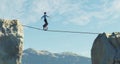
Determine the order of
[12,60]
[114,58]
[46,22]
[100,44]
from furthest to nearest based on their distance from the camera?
1. [100,44]
2. [114,58]
3. [12,60]
4. [46,22]

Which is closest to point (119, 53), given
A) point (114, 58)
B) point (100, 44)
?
point (114, 58)

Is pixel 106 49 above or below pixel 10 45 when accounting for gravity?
below

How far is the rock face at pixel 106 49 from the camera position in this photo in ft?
225

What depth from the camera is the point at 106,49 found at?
7056cm

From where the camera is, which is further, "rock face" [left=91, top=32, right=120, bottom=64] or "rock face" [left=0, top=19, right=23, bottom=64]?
"rock face" [left=91, top=32, right=120, bottom=64]

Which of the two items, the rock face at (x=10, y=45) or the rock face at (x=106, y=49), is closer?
the rock face at (x=10, y=45)

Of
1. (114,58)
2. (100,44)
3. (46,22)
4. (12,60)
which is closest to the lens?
(46,22)

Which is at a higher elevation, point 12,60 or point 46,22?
point 46,22

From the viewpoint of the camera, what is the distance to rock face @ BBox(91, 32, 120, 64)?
2695 inches

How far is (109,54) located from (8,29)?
80.7 ft

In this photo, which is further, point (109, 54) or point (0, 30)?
point (109, 54)

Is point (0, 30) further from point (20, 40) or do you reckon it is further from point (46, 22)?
point (46, 22)

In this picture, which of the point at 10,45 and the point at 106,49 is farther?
the point at 106,49

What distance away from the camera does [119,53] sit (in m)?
68.1
